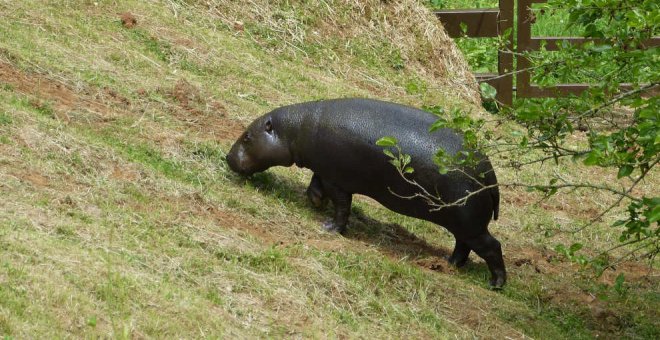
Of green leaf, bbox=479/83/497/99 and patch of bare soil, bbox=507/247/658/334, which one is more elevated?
green leaf, bbox=479/83/497/99

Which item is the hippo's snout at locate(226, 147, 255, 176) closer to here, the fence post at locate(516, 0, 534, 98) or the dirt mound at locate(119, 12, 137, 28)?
the dirt mound at locate(119, 12, 137, 28)

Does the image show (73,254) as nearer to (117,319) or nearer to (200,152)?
(117,319)

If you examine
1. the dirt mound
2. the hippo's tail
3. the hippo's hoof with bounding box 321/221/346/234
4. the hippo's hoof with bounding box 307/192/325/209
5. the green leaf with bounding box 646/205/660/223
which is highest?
the green leaf with bounding box 646/205/660/223

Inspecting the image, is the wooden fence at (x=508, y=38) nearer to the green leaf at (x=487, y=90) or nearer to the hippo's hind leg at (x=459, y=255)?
the hippo's hind leg at (x=459, y=255)

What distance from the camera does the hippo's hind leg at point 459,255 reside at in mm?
9164

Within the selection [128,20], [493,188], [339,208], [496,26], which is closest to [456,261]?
[493,188]

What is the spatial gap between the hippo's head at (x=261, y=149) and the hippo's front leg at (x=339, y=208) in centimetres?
53

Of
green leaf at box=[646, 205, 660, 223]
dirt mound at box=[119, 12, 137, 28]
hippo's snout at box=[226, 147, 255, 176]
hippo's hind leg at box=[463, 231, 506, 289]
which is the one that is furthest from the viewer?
dirt mound at box=[119, 12, 137, 28]

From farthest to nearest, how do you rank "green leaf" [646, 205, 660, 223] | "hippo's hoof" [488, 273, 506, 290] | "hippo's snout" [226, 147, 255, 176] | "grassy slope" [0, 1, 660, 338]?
"hippo's snout" [226, 147, 255, 176] → "hippo's hoof" [488, 273, 506, 290] → "grassy slope" [0, 1, 660, 338] → "green leaf" [646, 205, 660, 223]

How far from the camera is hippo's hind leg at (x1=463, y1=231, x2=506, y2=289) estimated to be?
8758 millimetres

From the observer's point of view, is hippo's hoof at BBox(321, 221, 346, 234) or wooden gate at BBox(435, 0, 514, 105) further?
wooden gate at BBox(435, 0, 514, 105)

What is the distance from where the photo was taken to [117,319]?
19.6 feet

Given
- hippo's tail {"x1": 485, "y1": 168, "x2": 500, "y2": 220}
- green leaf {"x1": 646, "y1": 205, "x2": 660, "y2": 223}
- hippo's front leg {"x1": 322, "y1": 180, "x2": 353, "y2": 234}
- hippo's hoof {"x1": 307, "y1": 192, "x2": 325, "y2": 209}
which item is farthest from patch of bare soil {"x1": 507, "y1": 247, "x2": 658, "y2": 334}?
green leaf {"x1": 646, "y1": 205, "x2": 660, "y2": 223}

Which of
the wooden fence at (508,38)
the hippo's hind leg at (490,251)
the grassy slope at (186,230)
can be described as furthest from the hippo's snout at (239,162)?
the wooden fence at (508,38)
